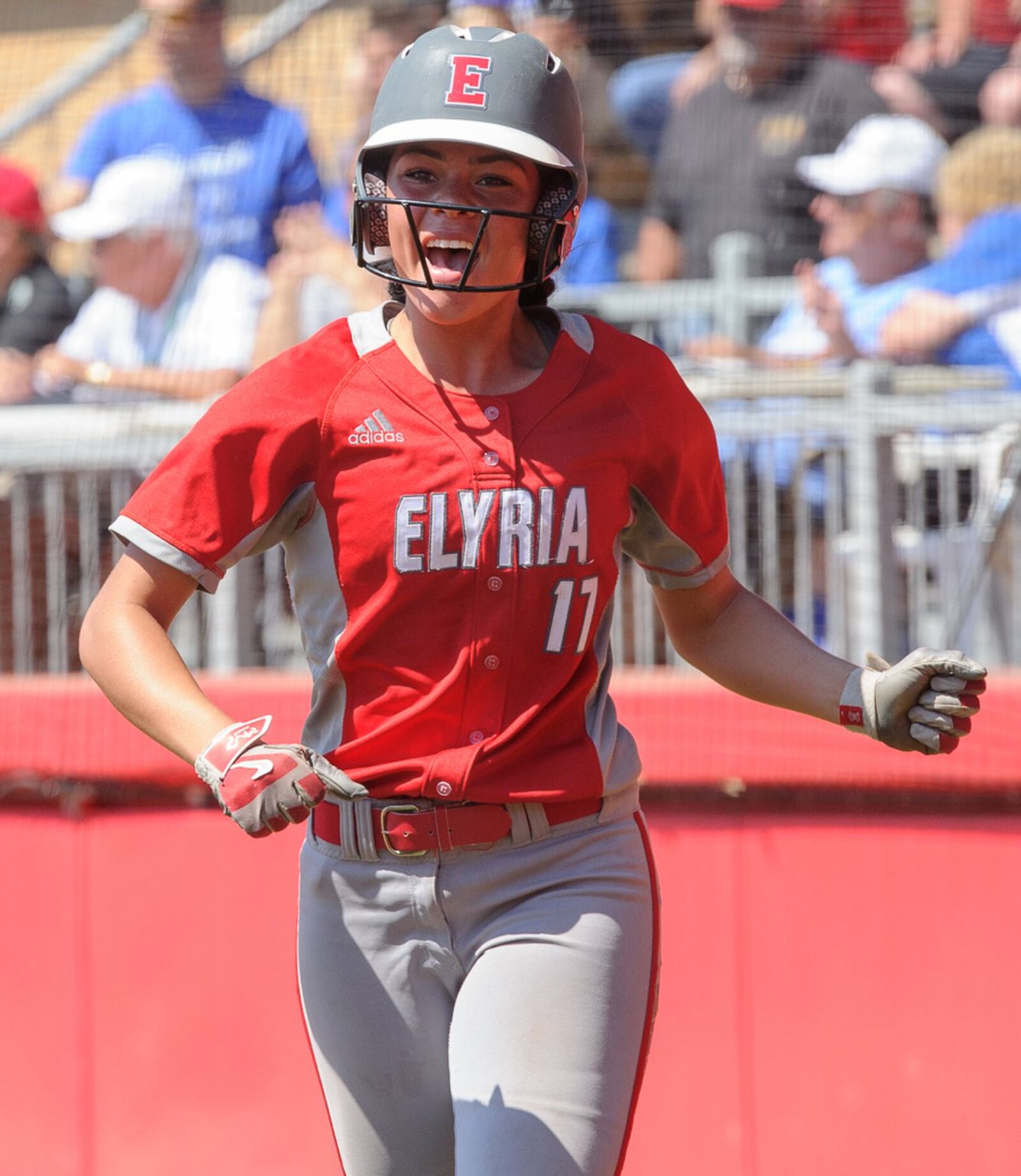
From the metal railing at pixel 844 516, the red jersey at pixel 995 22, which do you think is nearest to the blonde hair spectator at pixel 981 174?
the red jersey at pixel 995 22

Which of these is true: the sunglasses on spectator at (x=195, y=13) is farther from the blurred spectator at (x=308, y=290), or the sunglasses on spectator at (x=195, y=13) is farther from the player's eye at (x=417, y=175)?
the player's eye at (x=417, y=175)

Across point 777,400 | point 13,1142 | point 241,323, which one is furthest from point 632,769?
point 241,323

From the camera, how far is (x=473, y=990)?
249 cm

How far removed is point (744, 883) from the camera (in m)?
4.30

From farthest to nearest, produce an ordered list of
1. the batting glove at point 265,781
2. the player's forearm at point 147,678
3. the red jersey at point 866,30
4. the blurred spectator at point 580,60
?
the blurred spectator at point 580,60 < the red jersey at point 866,30 < the player's forearm at point 147,678 < the batting glove at point 265,781

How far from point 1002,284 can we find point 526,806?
3462 mm

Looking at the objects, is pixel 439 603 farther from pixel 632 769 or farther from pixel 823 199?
pixel 823 199

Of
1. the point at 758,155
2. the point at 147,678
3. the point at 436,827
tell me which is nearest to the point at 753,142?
the point at 758,155

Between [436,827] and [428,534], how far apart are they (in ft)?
1.46

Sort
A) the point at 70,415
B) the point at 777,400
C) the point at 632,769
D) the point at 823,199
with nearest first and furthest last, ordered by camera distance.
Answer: the point at 632,769, the point at 777,400, the point at 70,415, the point at 823,199

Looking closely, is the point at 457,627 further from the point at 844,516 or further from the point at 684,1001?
the point at 844,516

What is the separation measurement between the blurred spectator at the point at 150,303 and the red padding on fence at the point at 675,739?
48.7 inches

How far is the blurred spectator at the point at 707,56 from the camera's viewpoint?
6.03 metres

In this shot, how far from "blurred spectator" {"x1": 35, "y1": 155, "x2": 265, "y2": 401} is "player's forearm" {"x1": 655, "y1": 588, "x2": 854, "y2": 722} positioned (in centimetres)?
291
